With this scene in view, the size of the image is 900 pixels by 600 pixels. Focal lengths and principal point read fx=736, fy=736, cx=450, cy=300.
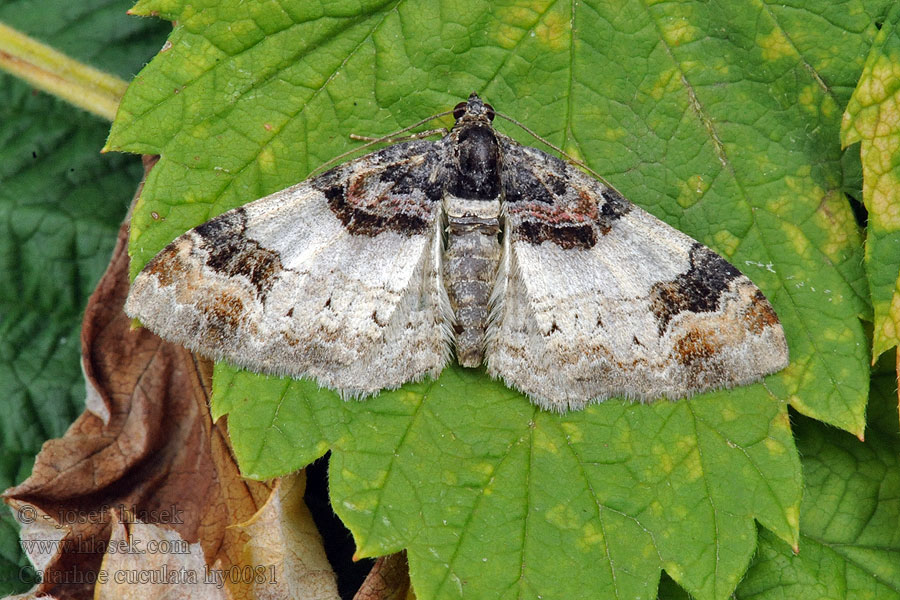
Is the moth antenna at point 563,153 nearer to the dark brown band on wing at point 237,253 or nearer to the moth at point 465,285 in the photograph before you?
the moth at point 465,285

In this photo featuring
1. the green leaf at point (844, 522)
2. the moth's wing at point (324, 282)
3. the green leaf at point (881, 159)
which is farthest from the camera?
the green leaf at point (844, 522)

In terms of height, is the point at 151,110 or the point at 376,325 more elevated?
the point at 151,110

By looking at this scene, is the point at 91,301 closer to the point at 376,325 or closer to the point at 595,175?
the point at 376,325

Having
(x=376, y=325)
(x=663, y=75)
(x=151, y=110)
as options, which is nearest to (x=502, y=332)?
(x=376, y=325)

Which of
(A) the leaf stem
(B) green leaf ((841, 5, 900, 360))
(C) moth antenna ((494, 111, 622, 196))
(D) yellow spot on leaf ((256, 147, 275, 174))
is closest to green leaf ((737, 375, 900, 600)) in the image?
(B) green leaf ((841, 5, 900, 360))

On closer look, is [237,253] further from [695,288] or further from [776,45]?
[776,45]

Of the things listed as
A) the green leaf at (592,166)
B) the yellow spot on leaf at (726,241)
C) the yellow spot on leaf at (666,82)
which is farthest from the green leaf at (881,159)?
the yellow spot on leaf at (666,82)
